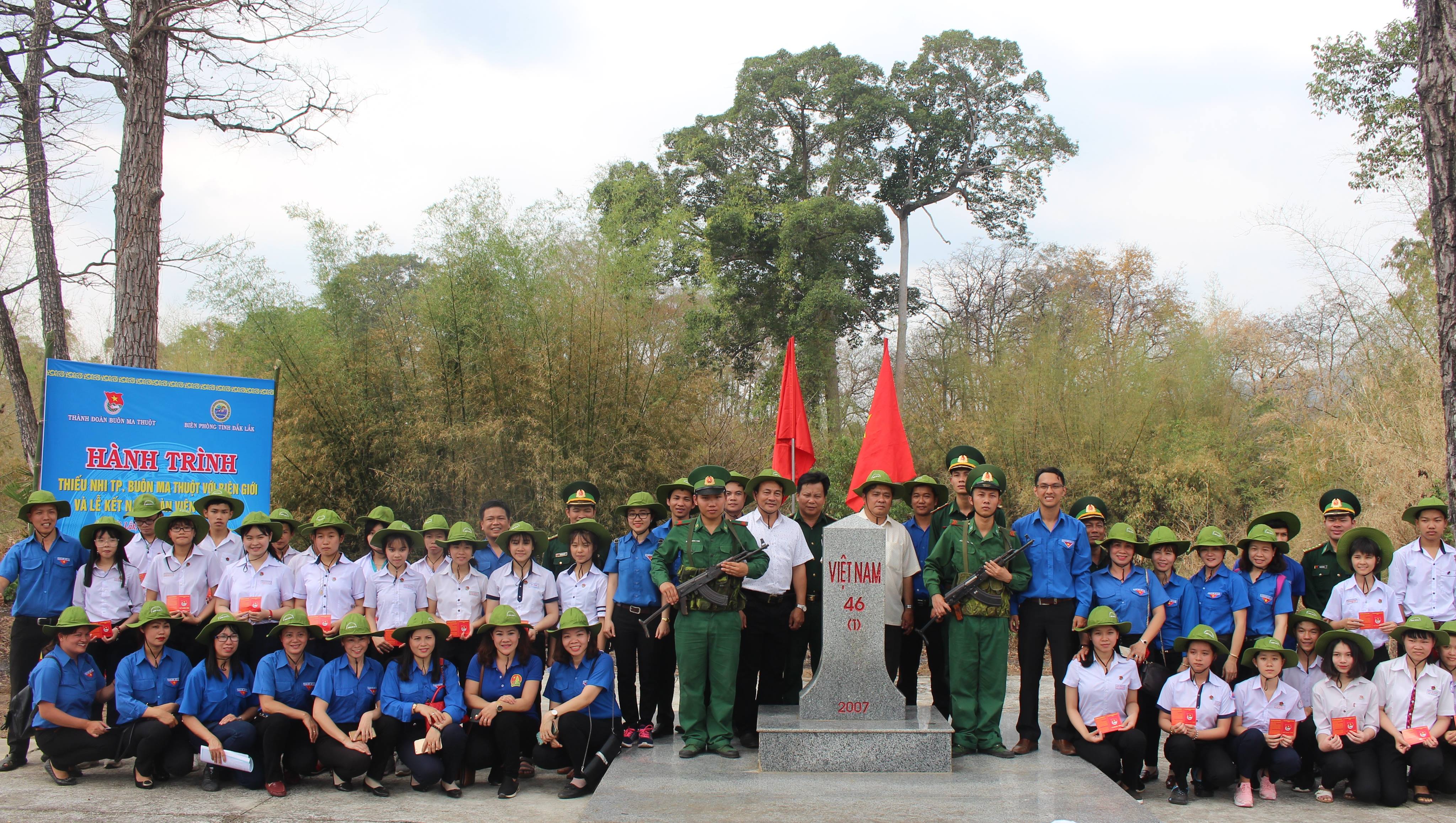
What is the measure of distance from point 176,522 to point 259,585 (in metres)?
0.72

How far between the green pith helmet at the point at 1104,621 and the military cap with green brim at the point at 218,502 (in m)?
5.44

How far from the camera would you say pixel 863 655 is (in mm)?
5352

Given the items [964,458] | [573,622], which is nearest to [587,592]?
[573,622]

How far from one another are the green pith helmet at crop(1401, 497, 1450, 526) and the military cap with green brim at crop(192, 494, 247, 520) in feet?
24.2

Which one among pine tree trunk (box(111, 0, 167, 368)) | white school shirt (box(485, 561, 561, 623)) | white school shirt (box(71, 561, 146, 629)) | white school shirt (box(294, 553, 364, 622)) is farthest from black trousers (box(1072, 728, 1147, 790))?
pine tree trunk (box(111, 0, 167, 368))

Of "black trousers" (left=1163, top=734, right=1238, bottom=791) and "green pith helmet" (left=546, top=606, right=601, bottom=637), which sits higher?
"green pith helmet" (left=546, top=606, right=601, bottom=637)

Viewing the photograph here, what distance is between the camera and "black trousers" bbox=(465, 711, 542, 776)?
5254 mm

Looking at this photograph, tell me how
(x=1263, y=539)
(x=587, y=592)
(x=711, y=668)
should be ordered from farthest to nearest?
(x=587, y=592) → (x=1263, y=539) → (x=711, y=668)

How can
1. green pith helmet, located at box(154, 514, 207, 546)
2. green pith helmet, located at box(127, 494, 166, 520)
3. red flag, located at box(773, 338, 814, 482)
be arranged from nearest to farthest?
1. green pith helmet, located at box(154, 514, 207, 546)
2. green pith helmet, located at box(127, 494, 166, 520)
3. red flag, located at box(773, 338, 814, 482)

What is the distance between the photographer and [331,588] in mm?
5859

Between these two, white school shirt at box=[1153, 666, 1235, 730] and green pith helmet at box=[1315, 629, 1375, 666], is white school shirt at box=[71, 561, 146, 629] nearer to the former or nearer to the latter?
white school shirt at box=[1153, 666, 1235, 730]

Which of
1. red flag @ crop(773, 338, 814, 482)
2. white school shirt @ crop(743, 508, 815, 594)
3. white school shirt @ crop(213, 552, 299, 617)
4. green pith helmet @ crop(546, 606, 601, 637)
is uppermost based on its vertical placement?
red flag @ crop(773, 338, 814, 482)

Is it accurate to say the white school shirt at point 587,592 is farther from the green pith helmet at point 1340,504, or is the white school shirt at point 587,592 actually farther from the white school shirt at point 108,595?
the green pith helmet at point 1340,504

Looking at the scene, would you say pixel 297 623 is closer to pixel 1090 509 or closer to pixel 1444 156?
pixel 1090 509
